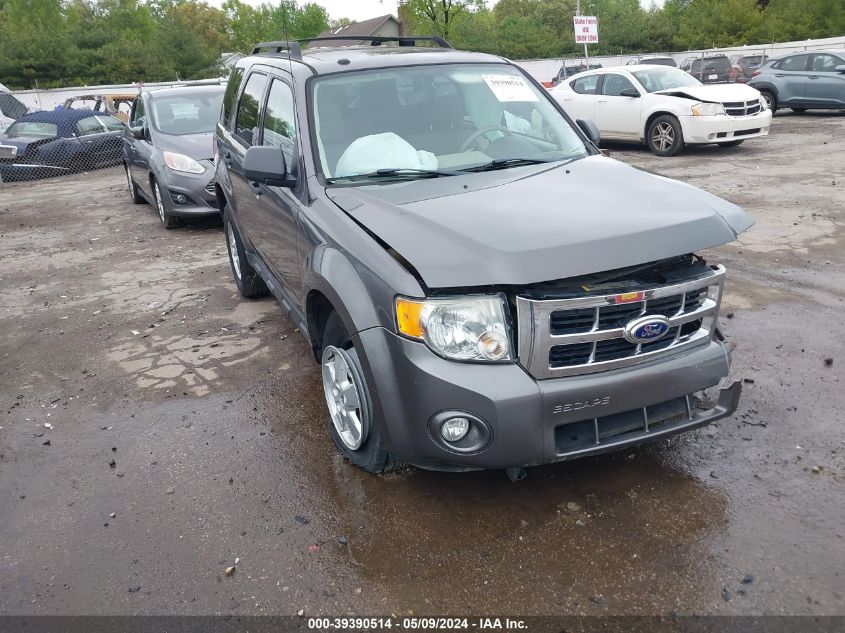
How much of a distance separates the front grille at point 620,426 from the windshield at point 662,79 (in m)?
11.6

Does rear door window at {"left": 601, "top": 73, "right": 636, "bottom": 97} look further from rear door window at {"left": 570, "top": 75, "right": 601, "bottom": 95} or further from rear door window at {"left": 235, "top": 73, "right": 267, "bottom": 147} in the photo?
rear door window at {"left": 235, "top": 73, "right": 267, "bottom": 147}

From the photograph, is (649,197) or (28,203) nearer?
(649,197)

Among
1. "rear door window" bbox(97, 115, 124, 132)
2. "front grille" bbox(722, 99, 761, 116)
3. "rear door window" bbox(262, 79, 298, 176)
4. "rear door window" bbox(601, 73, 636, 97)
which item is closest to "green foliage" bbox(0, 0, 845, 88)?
"rear door window" bbox(97, 115, 124, 132)

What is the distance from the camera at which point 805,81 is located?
17500mm

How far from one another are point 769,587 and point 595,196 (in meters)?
1.72

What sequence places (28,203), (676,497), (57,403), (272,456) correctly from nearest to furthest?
(676,497) < (272,456) < (57,403) < (28,203)

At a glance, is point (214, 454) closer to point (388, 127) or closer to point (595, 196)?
point (388, 127)

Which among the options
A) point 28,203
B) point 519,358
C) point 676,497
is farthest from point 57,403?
point 28,203

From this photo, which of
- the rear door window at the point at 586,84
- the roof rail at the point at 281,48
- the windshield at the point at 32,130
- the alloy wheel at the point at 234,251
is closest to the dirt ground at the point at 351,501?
the alloy wheel at the point at 234,251

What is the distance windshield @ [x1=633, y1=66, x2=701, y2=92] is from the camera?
1325cm

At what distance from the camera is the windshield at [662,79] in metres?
13.2

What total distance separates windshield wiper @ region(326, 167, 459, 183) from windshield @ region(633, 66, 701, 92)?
1097 cm

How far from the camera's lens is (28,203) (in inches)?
514

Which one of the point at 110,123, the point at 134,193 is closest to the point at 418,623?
the point at 134,193
